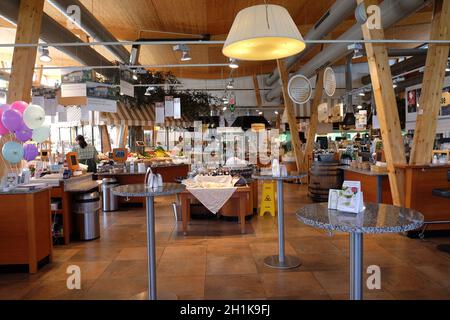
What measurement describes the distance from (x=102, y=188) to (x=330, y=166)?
16.8 ft

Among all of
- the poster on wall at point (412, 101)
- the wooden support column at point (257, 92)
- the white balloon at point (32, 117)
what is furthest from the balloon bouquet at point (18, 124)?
the wooden support column at point (257, 92)

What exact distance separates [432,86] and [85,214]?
561cm

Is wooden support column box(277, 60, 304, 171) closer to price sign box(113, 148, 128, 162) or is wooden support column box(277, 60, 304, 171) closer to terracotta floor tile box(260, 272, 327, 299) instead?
price sign box(113, 148, 128, 162)

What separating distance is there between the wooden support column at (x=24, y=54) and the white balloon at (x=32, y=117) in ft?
1.92

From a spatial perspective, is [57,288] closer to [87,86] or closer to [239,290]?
[239,290]

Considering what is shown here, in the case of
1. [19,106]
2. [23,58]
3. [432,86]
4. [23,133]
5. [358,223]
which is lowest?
[358,223]

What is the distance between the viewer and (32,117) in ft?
14.1

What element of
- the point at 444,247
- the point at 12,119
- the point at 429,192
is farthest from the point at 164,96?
the point at 444,247

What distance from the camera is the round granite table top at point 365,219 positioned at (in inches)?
82.5

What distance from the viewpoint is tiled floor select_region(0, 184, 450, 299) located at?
349 centimetres

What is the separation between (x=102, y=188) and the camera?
7.93 metres

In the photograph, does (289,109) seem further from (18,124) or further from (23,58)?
(18,124)

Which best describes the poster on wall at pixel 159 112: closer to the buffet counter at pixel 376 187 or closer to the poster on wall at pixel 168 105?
the poster on wall at pixel 168 105

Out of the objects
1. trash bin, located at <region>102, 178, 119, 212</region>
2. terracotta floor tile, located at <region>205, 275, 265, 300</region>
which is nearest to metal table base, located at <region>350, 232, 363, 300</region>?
terracotta floor tile, located at <region>205, 275, 265, 300</region>
